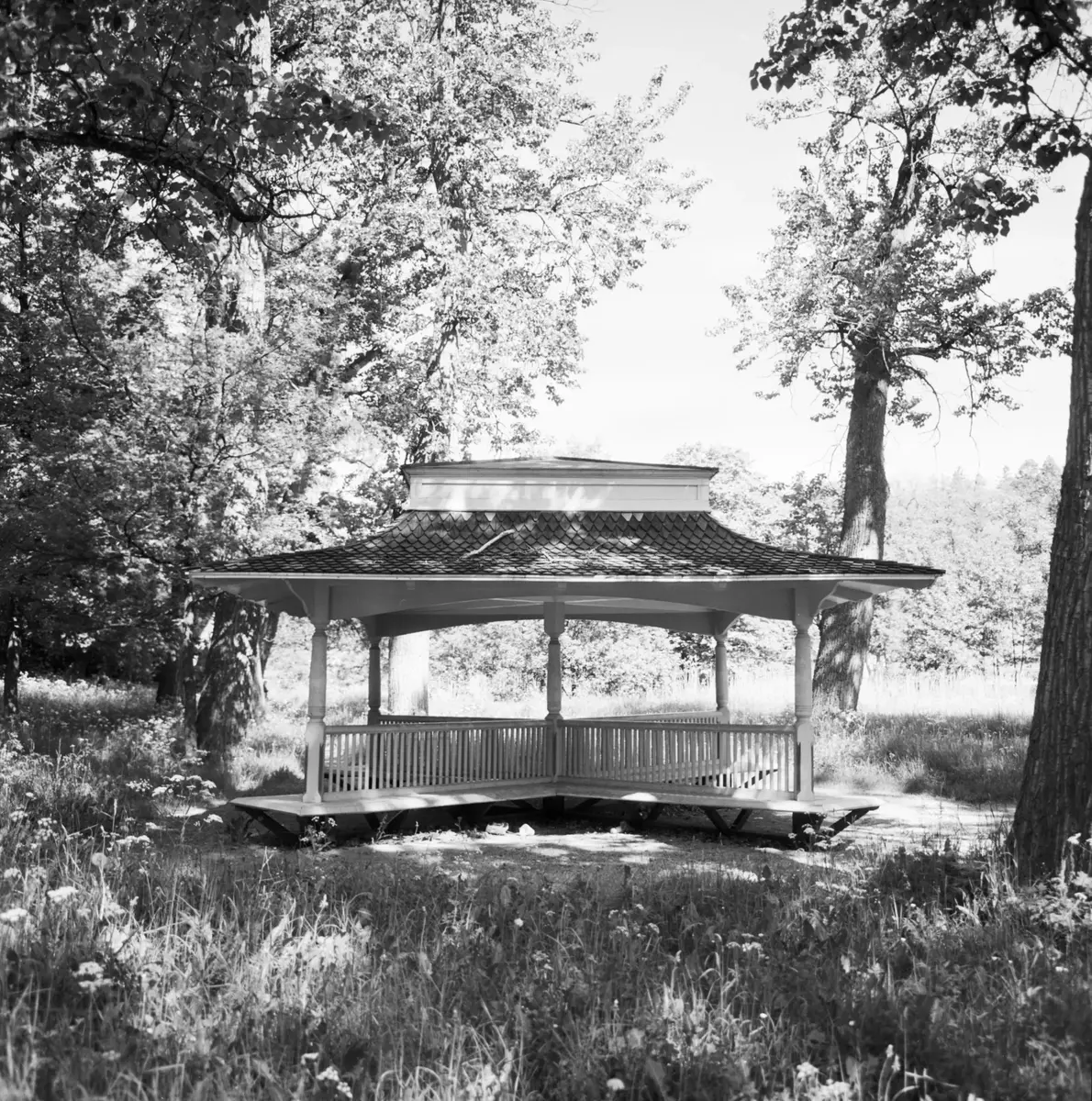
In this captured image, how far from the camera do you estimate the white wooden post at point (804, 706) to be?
1206 centimetres

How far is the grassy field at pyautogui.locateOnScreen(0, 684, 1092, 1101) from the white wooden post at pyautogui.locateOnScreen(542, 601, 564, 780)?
20.7 ft

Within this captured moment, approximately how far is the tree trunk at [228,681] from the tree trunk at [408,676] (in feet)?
11.9

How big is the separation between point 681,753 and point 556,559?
262cm

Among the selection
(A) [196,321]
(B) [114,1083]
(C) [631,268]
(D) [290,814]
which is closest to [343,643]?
(C) [631,268]

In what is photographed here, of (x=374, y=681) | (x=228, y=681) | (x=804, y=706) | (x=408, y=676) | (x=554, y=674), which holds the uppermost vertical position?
(x=554, y=674)

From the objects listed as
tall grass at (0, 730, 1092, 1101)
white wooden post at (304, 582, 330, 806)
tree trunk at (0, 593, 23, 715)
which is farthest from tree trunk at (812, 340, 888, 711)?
tree trunk at (0, 593, 23, 715)

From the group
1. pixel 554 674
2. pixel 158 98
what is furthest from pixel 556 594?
pixel 158 98

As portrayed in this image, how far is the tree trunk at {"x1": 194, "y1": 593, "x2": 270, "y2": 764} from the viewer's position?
1781 cm

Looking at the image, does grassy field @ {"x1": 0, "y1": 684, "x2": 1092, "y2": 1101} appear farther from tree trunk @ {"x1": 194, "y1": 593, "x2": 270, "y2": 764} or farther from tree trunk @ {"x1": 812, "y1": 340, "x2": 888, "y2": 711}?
tree trunk @ {"x1": 812, "y1": 340, "x2": 888, "y2": 711}

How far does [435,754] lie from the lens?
13078mm

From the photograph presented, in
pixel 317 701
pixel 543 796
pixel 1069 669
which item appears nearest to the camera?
pixel 1069 669

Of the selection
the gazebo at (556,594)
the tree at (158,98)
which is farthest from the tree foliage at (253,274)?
the gazebo at (556,594)

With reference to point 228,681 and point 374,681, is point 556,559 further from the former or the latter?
point 228,681

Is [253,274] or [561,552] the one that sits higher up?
[253,274]
